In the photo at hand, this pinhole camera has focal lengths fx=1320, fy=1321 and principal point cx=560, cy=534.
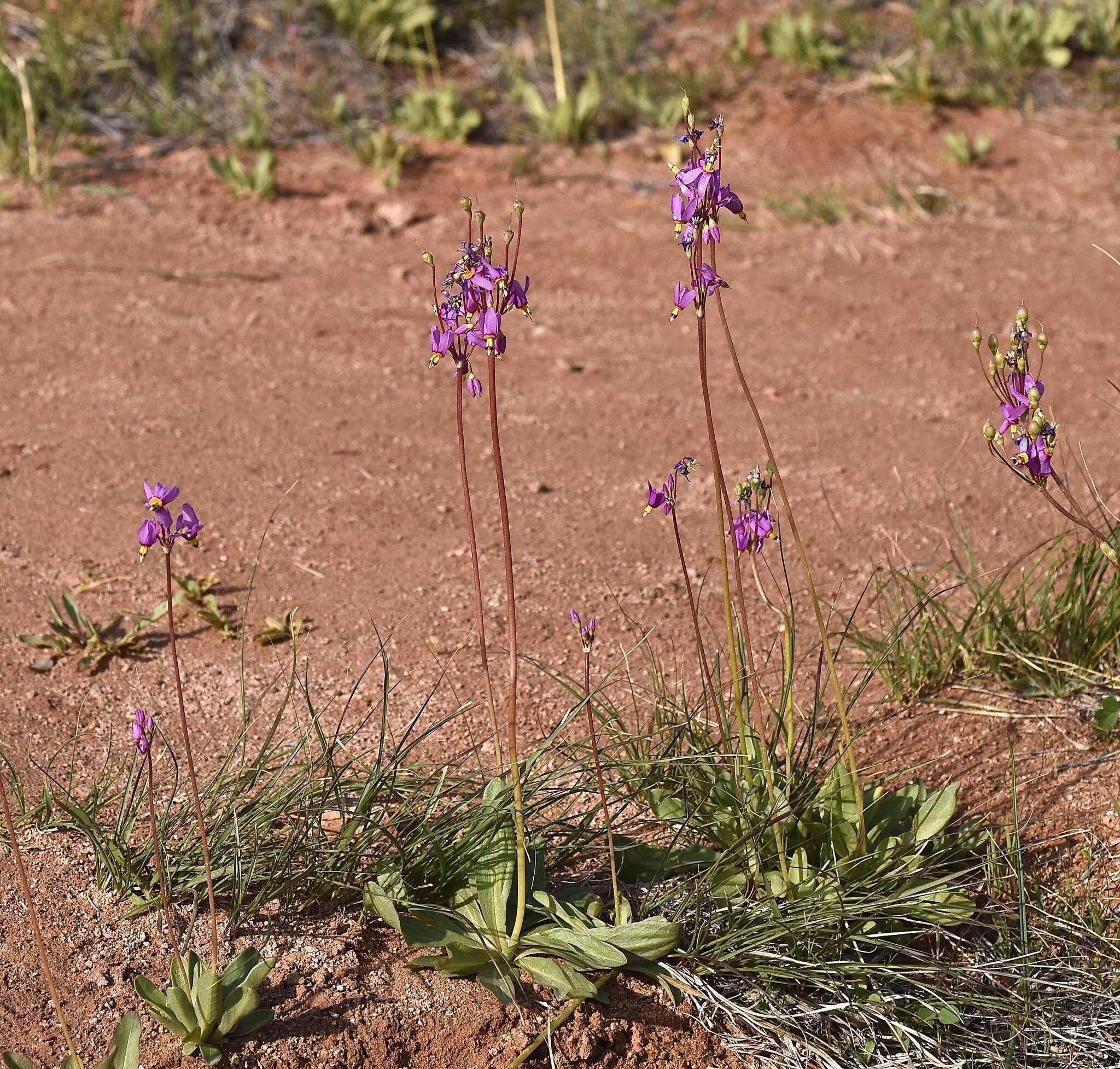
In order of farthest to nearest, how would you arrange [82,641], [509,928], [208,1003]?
[82,641] < [509,928] < [208,1003]

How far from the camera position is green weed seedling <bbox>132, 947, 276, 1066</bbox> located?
200cm

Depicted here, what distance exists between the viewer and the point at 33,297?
4930 millimetres

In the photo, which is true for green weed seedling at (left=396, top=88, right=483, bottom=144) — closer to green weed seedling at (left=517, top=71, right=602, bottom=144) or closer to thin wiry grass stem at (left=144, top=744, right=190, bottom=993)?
green weed seedling at (left=517, top=71, right=602, bottom=144)

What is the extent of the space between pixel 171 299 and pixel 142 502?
1.46 meters

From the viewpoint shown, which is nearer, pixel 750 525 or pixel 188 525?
pixel 188 525

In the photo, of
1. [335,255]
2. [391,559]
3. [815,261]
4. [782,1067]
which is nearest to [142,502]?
[391,559]

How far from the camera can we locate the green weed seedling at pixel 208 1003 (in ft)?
6.55

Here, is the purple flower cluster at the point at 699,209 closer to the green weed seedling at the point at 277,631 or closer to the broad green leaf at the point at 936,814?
the broad green leaf at the point at 936,814

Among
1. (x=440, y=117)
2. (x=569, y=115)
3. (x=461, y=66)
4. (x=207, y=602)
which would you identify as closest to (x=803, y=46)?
(x=569, y=115)

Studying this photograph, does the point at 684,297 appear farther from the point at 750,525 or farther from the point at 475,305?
the point at 750,525

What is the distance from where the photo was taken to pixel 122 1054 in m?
1.96

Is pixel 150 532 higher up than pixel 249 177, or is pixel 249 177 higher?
pixel 249 177

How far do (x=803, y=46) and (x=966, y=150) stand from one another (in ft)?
3.74

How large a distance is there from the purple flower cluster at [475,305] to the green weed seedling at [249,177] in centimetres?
414
